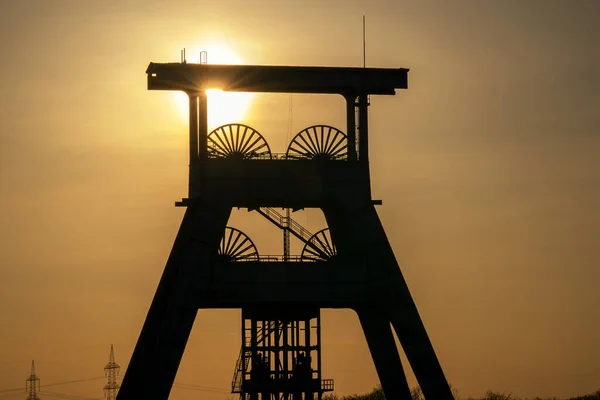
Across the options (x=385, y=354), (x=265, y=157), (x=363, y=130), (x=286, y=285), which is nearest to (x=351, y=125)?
(x=363, y=130)

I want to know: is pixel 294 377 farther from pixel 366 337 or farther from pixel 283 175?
pixel 283 175

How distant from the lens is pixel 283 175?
94.2m

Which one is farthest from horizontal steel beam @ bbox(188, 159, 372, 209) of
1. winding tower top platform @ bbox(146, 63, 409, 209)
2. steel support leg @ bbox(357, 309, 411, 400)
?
steel support leg @ bbox(357, 309, 411, 400)

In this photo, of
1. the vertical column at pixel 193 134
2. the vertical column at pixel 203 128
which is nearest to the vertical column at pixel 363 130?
the vertical column at pixel 203 128

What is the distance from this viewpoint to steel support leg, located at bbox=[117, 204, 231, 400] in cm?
9125

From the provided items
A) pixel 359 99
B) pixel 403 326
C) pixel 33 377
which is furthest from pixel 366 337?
pixel 33 377

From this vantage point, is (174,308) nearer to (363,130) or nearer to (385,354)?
(385,354)

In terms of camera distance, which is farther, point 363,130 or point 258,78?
point 363,130

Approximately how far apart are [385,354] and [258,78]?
47.6ft

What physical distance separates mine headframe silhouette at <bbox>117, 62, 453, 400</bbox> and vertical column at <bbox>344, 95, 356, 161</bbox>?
0.05 metres

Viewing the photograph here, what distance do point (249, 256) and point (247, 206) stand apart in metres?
2.45

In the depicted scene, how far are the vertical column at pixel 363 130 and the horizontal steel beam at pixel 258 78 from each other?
0.43 meters

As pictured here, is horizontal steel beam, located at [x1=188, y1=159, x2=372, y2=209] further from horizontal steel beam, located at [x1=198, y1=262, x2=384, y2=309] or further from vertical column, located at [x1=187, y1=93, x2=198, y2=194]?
horizontal steel beam, located at [x1=198, y1=262, x2=384, y2=309]

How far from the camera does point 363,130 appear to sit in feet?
313
